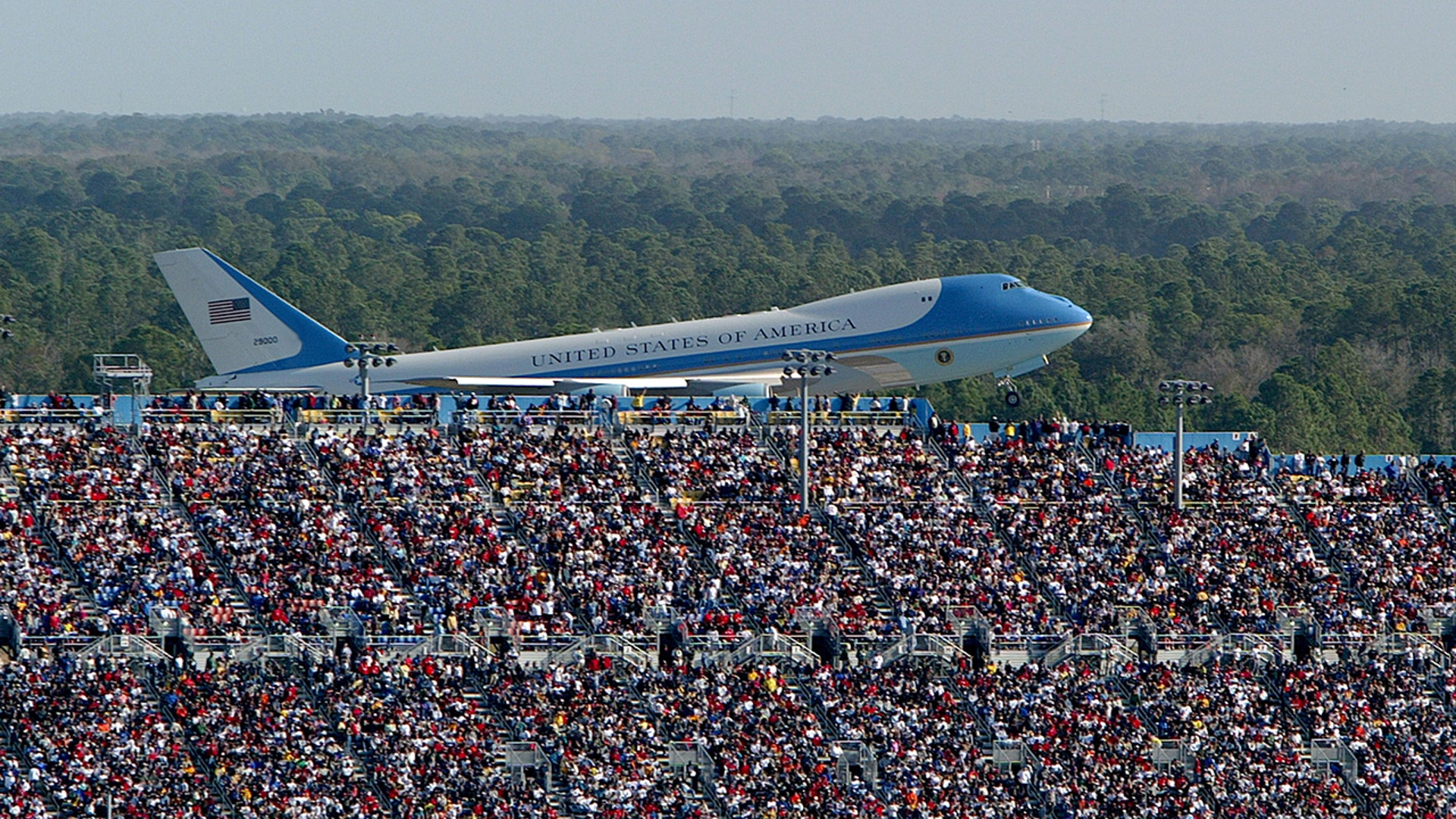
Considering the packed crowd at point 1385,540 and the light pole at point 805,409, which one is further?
the light pole at point 805,409

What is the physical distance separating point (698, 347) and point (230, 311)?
18.2m

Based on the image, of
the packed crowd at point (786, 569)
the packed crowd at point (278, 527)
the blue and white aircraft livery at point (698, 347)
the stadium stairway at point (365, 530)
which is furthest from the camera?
the blue and white aircraft livery at point (698, 347)

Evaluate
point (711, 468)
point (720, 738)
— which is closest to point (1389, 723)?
point (720, 738)

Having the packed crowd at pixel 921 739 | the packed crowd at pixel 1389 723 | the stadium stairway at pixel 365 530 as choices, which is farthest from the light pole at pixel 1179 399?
the stadium stairway at pixel 365 530

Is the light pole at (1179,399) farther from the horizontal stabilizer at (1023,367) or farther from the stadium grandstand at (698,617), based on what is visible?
the horizontal stabilizer at (1023,367)

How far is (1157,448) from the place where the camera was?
78938 millimetres

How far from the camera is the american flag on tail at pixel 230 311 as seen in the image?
93.8m

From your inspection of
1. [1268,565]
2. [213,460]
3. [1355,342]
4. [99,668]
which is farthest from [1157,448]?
[1355,342]

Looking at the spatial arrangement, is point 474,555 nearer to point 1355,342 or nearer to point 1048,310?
point 1048,310

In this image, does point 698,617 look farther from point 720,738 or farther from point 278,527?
point 278,527

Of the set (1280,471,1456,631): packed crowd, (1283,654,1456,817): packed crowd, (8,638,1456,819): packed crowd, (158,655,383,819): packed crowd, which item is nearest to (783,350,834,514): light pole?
(8,638,1456,819): packed crowd

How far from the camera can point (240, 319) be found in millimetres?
94000

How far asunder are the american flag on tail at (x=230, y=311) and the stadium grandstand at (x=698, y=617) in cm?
1548

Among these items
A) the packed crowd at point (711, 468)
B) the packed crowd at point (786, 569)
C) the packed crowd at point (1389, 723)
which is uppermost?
the packed crowd at point (711, 468)
